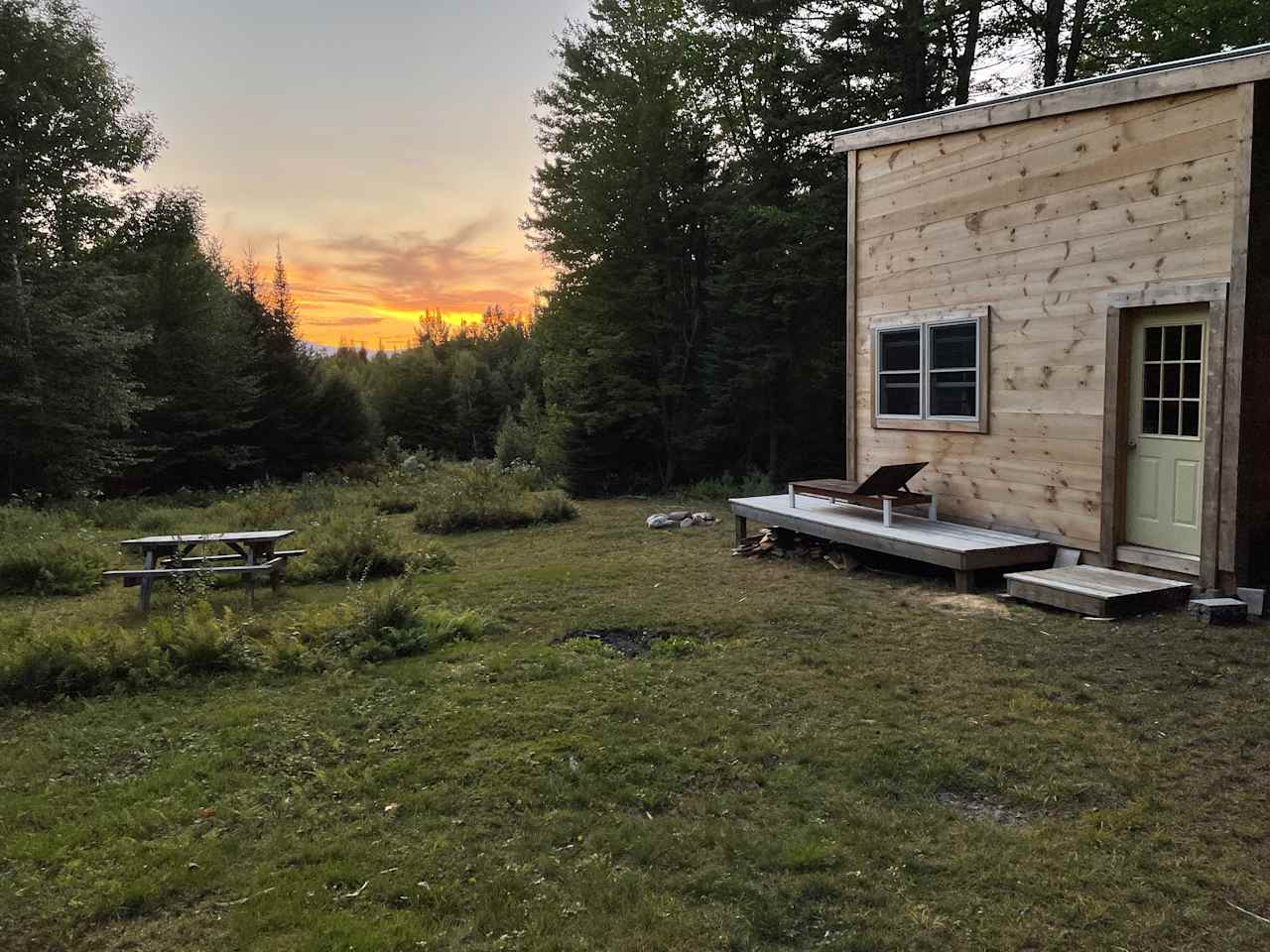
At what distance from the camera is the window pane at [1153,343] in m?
6.62

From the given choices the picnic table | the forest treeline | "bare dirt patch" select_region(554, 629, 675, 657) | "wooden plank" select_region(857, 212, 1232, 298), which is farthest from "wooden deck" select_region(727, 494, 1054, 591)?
the forest treeline

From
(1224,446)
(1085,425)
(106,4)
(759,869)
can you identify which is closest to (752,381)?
(1085,425)

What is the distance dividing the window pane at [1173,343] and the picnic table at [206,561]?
25.2 feet

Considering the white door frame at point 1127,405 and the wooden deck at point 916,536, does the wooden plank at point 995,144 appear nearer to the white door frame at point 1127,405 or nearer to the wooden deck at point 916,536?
the white door frame at point 1127,405

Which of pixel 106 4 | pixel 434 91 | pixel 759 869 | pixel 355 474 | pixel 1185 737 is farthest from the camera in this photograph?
pixel 355 474

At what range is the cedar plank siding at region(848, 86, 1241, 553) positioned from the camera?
6242 mm

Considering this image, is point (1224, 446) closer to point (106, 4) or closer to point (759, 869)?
point (759, 869)

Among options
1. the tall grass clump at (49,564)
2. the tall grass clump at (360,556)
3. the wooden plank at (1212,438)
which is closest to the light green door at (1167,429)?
the wooden plank at (1212,438)

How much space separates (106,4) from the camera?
57.7 ft

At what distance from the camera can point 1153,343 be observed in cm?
666

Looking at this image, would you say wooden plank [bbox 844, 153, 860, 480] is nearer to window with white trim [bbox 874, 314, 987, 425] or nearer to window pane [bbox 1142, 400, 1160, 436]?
window with white trim [bbox 874, 314, 987, 425]

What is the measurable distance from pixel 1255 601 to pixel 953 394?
321cm

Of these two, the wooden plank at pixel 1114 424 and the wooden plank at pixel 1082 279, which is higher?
the wooden plank at pixel 1082 279

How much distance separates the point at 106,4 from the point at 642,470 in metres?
14.9
